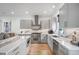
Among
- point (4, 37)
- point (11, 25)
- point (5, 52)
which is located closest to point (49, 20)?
point (11, 25)

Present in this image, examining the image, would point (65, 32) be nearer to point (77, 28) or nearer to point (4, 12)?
point (77, 28)

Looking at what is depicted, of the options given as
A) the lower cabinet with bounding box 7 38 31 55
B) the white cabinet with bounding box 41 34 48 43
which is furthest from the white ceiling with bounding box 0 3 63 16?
the lower cabinet with bounding box 7 38 31 55

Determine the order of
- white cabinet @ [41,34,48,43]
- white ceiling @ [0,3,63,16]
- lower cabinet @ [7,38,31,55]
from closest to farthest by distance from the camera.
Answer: lower cabinet @ [7,38,31,55] < white ceiling @ [0,3,63,16] < white cabinet @ [41,34,48,43]

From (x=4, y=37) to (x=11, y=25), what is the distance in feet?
0.79

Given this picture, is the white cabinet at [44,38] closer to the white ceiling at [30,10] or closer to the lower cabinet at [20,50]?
the lower cabinet at [20,50]

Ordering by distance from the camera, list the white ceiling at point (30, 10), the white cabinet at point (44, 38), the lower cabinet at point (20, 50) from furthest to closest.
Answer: the white cabinet at point (44, 38)
the white ceiling at point (30, 10)
the lower cabinet at point (20, 50)

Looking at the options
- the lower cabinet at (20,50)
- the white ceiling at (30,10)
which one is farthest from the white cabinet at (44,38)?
the white ceiling at (30,10)

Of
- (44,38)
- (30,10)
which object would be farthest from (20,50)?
(30,10)

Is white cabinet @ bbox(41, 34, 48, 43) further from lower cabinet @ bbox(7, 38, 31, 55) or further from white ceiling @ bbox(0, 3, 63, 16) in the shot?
white ceiling @ bbox(0, 3, 63, 16)

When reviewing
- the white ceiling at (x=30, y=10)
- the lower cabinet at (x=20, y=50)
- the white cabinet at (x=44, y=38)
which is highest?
the white ceiling at (x=30, y=10)

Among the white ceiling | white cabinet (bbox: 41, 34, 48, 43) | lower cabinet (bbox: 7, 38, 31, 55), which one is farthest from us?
white cabinet (bbox: 41, 34, 48, 43)

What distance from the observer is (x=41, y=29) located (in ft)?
6.88

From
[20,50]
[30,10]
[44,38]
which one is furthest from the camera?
[44,38]

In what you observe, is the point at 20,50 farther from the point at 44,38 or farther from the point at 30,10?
the point at 30,10
